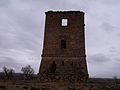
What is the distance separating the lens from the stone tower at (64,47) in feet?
85.9

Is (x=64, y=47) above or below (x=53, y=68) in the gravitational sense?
above

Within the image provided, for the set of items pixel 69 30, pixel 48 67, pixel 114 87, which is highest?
pixel 69 30

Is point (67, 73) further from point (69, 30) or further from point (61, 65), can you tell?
point (69, 30)

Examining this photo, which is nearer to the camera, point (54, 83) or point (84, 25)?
point (54, 83)

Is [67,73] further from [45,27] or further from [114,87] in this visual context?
[114,87]

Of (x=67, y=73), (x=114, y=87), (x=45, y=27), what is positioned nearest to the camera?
(x=114, y=87)

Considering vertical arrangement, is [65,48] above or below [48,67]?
above

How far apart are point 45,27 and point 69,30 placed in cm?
240

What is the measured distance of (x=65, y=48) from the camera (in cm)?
2694

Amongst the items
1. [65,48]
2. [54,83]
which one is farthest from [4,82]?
[65,48]

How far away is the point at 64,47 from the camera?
27031 millimetres

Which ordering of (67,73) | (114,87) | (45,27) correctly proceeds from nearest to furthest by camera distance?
(114,87), (67,73), (45,27)

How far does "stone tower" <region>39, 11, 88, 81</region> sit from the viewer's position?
2619cm

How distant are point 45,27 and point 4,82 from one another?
31.1 feet
